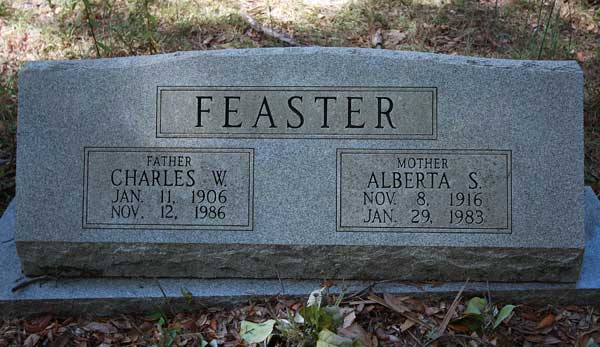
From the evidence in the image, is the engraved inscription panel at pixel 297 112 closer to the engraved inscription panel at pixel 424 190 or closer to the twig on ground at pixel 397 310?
the engraved inscription panel at pixel 424 190

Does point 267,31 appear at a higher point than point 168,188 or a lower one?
higher

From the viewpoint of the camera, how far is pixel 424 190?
3062mm

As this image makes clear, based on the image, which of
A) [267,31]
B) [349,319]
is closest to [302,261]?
[349,319]

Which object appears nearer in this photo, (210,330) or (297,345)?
(297,345)

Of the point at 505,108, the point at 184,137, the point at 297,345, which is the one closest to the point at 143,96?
the point at 184,137

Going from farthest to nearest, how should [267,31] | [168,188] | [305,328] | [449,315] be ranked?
1. [267,31]
2. [168,188]
3. [449,315]
4. [305,328]

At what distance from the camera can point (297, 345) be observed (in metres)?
2.70

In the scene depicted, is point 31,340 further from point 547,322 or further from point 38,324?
point 547,322

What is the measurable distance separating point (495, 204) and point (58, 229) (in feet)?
7.75

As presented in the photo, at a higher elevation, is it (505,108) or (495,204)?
(505,108)

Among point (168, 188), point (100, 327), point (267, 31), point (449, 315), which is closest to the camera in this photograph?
point (449, 315)

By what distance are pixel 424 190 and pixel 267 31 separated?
2798 millimetres

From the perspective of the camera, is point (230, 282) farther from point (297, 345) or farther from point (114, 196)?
point (114, 196)

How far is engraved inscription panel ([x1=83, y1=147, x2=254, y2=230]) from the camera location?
309 cm
